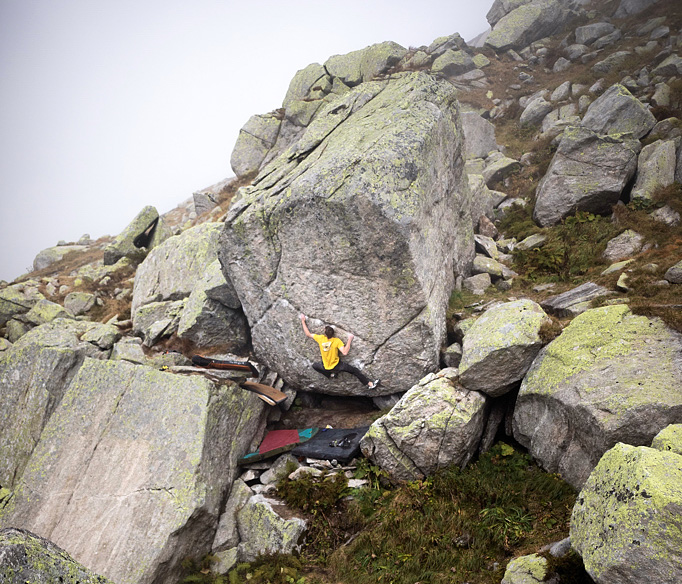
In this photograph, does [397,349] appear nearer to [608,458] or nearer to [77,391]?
[608,458]

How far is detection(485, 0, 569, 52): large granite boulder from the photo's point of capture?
138ft

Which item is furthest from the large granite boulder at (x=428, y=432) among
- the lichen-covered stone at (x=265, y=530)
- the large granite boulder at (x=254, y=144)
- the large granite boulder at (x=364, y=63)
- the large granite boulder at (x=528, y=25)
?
the large granite boulder at (x=528, y=25)

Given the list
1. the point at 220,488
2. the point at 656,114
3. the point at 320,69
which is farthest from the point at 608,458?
the point at 320,69

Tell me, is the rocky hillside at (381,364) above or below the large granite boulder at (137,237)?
below

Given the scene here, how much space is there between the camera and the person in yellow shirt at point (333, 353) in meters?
12.0

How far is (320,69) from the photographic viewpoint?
40.6 m

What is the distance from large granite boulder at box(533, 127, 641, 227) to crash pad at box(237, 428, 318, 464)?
14641 millimetres

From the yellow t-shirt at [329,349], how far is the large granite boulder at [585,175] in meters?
12.5

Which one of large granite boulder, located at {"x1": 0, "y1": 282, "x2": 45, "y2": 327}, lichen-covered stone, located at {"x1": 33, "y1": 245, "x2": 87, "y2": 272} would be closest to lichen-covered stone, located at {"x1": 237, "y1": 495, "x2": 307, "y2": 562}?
large granite boulder, located at {"x1": 0, "y1": 282, "x2": 45, "y2": 327}

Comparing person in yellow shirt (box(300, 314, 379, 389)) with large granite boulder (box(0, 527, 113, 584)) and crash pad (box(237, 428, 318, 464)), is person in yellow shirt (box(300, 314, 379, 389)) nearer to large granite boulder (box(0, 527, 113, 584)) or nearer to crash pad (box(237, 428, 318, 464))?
crash pad (box(237, 428, 318, 464))

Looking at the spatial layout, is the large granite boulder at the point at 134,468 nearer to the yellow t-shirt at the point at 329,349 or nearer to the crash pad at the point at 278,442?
the crash pad at the point at 278,442

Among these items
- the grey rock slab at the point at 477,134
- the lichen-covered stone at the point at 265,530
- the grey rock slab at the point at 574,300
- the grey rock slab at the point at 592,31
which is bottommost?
the grey rock slab at the point at 574,300

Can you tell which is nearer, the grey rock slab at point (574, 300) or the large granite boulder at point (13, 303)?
the grey rock slab at point (574, 300)

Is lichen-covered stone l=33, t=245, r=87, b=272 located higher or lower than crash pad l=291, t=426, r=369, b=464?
higher
